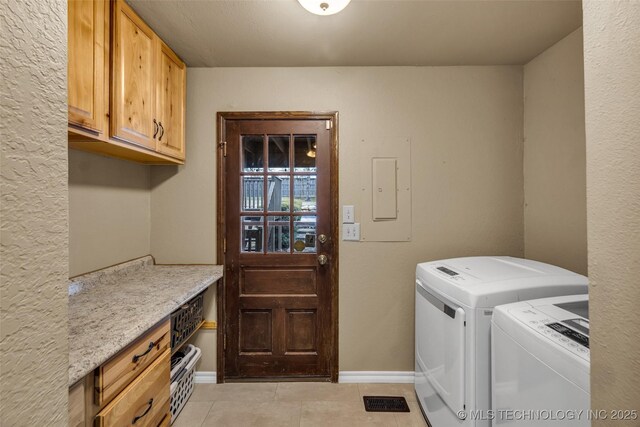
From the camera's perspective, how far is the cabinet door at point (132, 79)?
1496 mm

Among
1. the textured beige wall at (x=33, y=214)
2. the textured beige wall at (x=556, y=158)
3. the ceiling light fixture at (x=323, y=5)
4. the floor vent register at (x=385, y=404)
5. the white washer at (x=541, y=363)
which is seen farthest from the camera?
the floor vent register at (x=385, y=404)

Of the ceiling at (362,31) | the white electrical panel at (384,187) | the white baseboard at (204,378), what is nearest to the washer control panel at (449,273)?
the white electrical panel at (384,187)

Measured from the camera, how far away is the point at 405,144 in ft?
7.64

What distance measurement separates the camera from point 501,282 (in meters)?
1.46

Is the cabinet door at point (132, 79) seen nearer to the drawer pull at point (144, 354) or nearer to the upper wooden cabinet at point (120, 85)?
the upper wooden cabinet at point (120, 85)

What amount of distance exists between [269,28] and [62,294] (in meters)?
1.78

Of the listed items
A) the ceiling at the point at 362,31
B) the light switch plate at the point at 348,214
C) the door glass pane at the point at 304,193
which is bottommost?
the light switch plate at the point at 348,214

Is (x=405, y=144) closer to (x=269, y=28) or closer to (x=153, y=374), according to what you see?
(x=269, y=28)

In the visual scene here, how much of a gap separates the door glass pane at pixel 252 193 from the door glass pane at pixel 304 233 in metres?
0.31

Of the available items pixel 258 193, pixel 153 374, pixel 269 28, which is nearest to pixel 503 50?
pixel 269 28

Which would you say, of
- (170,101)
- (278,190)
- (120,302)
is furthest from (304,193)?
(120,302)

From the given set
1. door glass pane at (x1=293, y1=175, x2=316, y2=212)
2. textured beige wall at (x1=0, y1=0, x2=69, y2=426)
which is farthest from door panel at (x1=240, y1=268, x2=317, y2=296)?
textured beige wall at (x1=0, y1=0, x2=69, y2=426)

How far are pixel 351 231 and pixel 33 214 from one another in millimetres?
1967

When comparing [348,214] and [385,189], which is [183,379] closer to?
[348,214]
